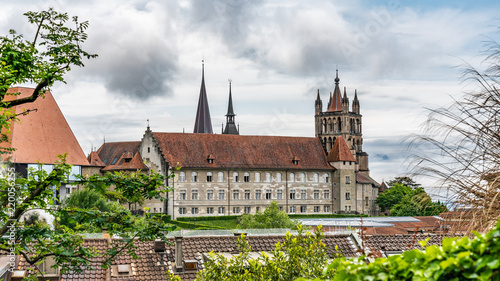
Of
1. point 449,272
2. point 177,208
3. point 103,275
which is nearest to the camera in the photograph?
point 449,272

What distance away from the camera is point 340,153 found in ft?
270

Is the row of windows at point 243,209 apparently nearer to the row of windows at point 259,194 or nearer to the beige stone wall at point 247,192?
the beige stone wall at point 247,192

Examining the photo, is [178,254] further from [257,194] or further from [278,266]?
[257,194]

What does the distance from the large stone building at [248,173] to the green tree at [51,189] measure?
58384mm

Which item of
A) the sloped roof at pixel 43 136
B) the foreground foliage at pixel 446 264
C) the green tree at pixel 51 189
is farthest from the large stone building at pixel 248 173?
the foreground foliage at pixel 446 264

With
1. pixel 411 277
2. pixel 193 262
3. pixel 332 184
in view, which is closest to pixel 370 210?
pixel 332 184

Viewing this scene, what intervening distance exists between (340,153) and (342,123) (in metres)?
16.4

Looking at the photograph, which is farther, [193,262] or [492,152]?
[193,262]

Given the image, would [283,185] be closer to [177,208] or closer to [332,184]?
[332,184]

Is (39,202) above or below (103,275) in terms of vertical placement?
above

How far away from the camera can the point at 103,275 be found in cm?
2069

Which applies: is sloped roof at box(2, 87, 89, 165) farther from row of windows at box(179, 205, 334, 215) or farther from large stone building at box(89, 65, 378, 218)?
row of windows at box(179, 205, 334, 215)

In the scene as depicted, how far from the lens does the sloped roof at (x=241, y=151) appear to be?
74.2 m

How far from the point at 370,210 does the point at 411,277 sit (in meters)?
85.1
